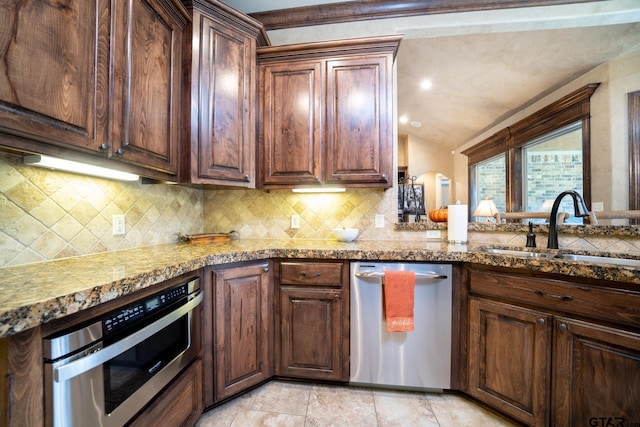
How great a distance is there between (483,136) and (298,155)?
387cm

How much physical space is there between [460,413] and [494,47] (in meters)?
3.31

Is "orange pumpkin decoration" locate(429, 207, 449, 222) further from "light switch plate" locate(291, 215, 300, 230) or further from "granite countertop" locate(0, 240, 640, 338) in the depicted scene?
"light switch plate" locate(291, 215, 300, 230)

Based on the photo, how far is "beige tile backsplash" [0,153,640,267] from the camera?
105cm

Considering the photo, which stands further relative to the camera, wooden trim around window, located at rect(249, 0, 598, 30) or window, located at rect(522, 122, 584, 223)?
window, located at rect(522, 122, 584, 223)

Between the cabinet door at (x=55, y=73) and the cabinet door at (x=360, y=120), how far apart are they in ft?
4.29

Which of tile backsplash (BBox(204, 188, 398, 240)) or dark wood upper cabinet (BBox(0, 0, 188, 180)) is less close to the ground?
dark wood upper cabinet (BBox(0, 0, 188, 180))

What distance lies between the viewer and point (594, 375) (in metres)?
1.04

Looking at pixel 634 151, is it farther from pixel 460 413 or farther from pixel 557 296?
pixel 460 413

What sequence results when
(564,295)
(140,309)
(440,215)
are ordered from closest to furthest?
(140,309) < (564,295) < (440,215)

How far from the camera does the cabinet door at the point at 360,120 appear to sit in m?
1.78

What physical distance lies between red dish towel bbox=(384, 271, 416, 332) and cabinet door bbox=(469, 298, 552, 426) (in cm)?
37

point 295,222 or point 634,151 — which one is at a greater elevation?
point 634,151

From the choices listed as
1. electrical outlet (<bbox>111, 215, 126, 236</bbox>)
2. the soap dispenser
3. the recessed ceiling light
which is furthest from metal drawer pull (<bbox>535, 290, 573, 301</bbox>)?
the recessed ceiling light

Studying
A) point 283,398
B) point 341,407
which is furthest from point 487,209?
point 283,398
